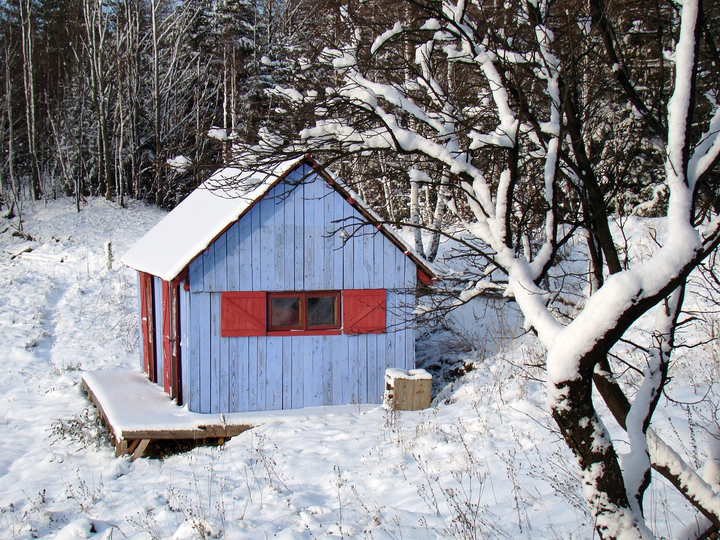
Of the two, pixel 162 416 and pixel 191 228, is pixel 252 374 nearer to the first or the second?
pixel 162 416

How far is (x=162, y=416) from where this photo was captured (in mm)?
8617

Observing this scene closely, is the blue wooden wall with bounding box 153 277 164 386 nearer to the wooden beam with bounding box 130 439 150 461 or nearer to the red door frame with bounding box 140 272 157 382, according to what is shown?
the red door frame with bounding box 140 272 157 382

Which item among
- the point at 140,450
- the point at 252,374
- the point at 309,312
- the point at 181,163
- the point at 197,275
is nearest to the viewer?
the point at 181,163

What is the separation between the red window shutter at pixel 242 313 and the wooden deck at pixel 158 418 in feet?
4.27

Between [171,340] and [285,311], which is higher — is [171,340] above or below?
below

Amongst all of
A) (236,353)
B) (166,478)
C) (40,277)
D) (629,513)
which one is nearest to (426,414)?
(236,353)

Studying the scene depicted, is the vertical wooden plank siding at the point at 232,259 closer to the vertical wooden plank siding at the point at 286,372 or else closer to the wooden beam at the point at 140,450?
the vertical wooden plank siding at the point at 286,372

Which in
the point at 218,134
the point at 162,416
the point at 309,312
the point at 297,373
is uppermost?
the point at 218,134

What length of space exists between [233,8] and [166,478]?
24825 mm

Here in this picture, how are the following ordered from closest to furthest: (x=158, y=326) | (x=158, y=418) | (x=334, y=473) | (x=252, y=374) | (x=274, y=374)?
(x=334, y=473), (x=158, y=418), (x=252, y=374), (x=274, y=374), (x=158, y=326)

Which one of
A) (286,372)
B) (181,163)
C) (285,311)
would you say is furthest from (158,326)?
(181,163)

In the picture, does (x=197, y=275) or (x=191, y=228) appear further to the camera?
(x=191, y=228)

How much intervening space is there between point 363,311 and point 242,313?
2.01 m

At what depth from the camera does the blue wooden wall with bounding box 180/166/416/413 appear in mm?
9039
